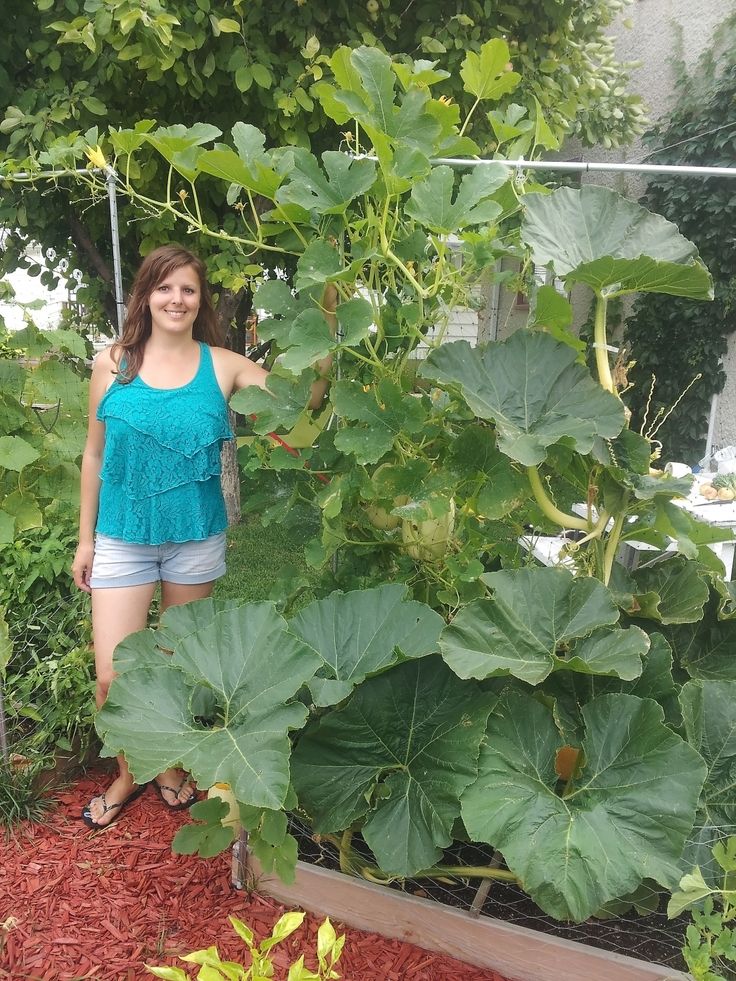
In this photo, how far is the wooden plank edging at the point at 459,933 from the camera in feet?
4.87

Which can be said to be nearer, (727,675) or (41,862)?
(727,675)

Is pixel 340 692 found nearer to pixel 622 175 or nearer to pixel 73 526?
pixel 73 526

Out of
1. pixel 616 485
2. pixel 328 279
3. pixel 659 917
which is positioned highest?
pixel 328 279

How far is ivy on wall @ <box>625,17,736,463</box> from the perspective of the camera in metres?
4.80

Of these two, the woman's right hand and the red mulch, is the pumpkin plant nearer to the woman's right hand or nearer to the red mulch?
the red mulch


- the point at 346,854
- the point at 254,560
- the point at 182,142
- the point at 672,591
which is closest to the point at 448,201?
the point at 182,142

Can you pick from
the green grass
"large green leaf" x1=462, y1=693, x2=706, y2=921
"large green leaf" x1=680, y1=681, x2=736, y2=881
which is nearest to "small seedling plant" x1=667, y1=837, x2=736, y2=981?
"large green leaf" x1=462, y1=693, x2=706, y2=921

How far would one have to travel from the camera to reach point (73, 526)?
2.63 m

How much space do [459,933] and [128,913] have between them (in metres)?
0.73

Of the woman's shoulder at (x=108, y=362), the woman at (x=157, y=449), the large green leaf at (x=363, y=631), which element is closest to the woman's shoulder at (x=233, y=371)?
the woman at (x=157, y=449)

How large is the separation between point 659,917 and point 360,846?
2.11 ft

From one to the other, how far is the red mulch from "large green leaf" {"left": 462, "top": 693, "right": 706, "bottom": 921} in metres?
0.45

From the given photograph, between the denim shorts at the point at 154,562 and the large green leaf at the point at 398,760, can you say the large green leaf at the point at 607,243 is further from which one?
the denim shorts at the point at 154,562

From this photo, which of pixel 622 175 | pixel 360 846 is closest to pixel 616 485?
pixel 360 846
